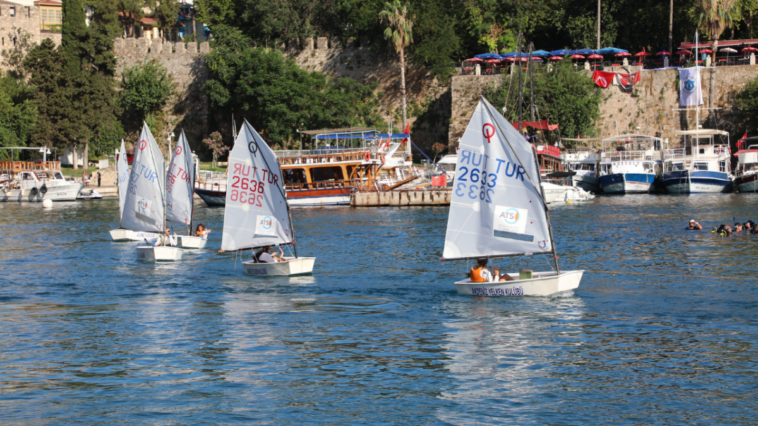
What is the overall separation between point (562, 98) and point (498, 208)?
5337 cm

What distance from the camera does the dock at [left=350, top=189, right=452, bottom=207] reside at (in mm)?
63500

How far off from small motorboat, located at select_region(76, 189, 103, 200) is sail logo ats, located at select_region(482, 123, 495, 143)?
62.2 meters

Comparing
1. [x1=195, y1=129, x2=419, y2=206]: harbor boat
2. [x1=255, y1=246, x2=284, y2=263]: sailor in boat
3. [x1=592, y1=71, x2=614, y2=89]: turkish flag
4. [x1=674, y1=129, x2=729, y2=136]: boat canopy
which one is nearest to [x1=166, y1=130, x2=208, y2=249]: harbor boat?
[x1=255, y1=246, x2=284, y2=263]: sailor in boat

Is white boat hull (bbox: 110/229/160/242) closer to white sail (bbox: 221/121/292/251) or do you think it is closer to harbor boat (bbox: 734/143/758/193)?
white sail (bbox: 221/121/292/251)

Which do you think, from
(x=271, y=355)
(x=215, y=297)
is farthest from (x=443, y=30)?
(x=271, y=355)

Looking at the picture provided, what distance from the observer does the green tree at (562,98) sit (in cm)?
7562

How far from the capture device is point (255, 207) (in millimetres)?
30188

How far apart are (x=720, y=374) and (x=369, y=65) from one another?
236 ft

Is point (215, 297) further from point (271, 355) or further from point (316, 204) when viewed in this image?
point (316, 204)

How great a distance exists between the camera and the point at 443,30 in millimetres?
78750

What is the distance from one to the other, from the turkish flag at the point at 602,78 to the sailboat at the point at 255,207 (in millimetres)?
54141

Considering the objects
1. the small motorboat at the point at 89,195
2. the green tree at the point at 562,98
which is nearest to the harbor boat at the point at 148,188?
the small motorboat at the point at 89,195

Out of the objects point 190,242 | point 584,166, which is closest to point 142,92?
point 584,166

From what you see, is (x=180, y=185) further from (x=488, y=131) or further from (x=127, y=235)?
(x=488, y=131)
